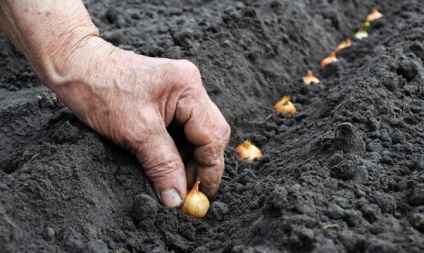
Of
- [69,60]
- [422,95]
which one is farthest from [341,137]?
[69,60]

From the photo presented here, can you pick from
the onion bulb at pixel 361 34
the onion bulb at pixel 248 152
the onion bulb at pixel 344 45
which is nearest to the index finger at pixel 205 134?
the onion bulb at pixel 248 152

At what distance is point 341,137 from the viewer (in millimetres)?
2973

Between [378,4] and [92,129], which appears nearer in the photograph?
[92,129]

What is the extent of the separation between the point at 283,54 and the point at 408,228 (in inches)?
109

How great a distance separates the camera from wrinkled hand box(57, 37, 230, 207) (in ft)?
9.55

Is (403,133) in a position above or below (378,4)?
above

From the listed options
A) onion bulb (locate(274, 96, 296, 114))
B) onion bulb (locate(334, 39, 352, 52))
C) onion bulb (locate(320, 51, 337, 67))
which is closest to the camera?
onion bulb (locate(274, 96, 296, 114))

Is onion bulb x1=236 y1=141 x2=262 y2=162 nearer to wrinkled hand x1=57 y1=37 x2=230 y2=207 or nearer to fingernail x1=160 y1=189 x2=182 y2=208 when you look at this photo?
wrinkled hand x1=57 y1=37 x2=230 y2=207

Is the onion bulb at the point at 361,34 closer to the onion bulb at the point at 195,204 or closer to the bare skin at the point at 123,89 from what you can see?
the bare skin at the point at 123,89

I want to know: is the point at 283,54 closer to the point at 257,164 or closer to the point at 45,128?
the point at 257,164

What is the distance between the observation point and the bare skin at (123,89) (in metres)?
2.91

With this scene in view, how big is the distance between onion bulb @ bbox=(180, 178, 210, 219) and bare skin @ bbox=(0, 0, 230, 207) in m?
0.04

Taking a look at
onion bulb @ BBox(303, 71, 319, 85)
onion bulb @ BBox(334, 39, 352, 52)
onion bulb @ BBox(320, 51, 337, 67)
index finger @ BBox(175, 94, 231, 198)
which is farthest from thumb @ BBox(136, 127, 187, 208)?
onion bulb @ BBox(334, 39, 352, 52)

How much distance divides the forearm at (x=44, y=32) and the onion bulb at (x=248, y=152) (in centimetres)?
119
